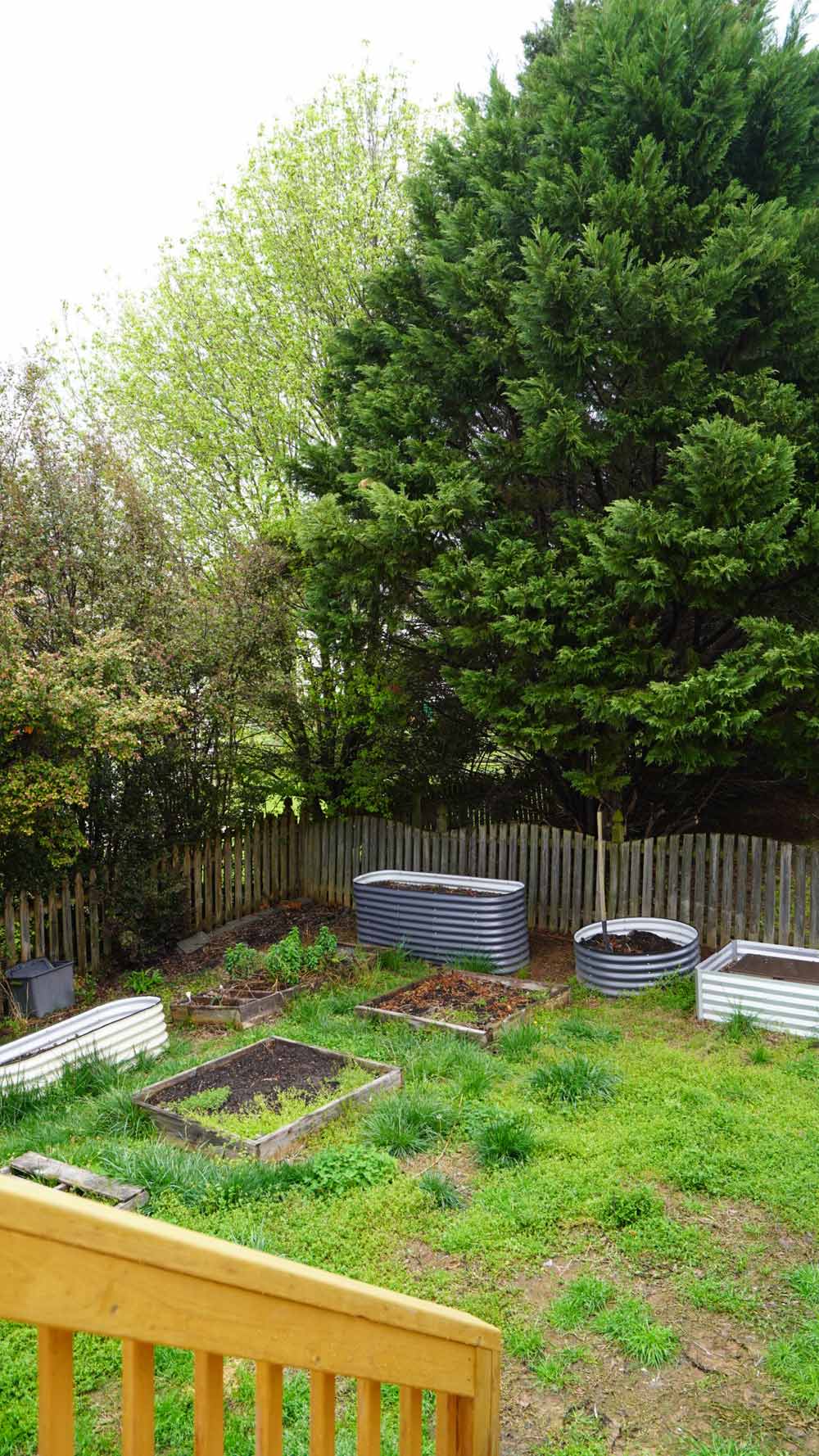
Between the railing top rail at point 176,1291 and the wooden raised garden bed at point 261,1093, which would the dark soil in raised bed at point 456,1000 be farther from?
the railing top rail at point 176,1291

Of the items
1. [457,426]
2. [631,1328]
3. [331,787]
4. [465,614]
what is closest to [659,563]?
[465,614]

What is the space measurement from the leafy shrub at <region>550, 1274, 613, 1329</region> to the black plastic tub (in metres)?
5.48

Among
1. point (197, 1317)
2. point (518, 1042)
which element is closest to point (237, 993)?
point (518, 1042)

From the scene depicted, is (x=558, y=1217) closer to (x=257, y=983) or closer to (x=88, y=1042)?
(x=88, y=1042)

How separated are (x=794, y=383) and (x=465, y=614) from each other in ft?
12.4

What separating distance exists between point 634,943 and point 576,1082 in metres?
2.66

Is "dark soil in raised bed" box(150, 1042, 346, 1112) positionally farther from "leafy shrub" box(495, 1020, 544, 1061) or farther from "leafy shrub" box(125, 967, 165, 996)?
"leafy shrub" box(125, 967, 165, 996)

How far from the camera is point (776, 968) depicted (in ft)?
23.2

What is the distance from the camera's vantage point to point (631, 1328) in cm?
344

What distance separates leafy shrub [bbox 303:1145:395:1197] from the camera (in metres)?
4.40

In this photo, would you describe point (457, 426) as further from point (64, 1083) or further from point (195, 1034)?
point (64, 1083)

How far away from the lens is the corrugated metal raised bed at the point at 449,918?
8250 mm

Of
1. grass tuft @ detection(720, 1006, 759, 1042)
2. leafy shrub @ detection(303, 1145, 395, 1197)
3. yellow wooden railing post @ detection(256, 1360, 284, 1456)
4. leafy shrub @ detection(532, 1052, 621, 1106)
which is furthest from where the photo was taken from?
grass tuft @ detection(720, 1006, 759, 1042)

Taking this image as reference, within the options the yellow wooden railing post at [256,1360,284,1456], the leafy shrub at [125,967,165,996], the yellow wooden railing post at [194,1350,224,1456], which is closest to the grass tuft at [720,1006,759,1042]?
the leafy shrub at [125,967,165,996]
